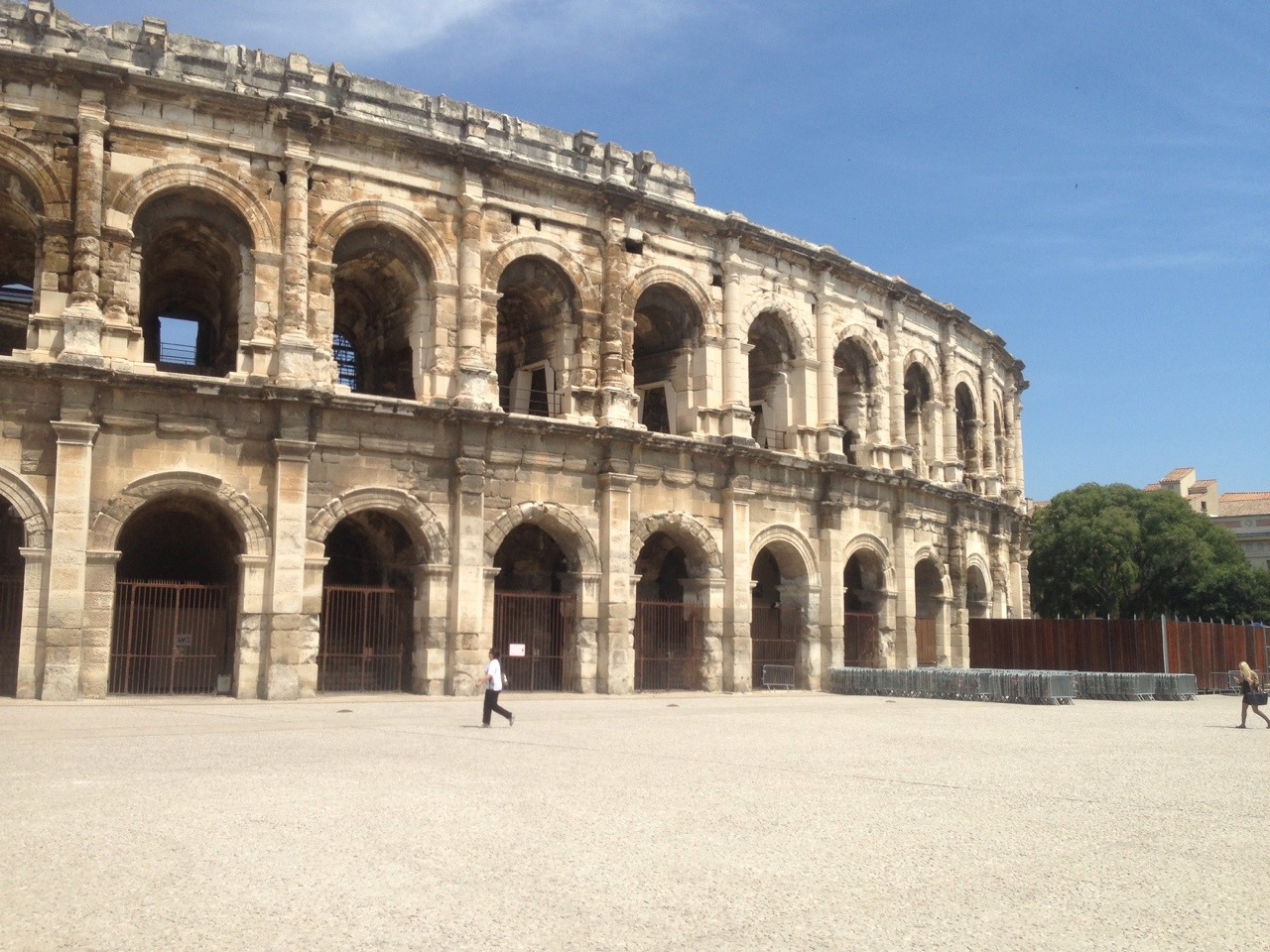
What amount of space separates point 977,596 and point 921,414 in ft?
17.8

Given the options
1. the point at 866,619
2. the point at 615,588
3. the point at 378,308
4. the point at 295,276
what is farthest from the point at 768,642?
the point at 295,276

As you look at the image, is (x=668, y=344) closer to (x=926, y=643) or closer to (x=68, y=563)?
(x=926, y=643)

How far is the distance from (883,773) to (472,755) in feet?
11.8

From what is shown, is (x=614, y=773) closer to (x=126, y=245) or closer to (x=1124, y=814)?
(x=1124, y=814)

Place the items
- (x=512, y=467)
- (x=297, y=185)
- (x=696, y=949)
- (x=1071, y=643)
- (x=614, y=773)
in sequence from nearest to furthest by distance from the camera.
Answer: (x=696, y=949) → (x=614, y=773) → (x=297, y=185) → (x=512, y=467) → (x=1071, y=643)

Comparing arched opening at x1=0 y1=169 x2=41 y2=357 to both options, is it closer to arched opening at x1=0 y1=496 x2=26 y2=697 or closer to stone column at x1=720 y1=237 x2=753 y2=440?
arched opening at x1=0 y1=496 x2=26 y2=697

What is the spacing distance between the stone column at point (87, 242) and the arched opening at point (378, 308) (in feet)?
12.2

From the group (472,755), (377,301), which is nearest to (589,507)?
(377,301)

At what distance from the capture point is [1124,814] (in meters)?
7.93

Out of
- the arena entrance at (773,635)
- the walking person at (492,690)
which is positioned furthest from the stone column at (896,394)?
the walking person at (492,690)

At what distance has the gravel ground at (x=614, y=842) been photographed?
4969 mm

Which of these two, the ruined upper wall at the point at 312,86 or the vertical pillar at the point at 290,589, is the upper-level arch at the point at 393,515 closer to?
the vertical pillar at the point at 290,589

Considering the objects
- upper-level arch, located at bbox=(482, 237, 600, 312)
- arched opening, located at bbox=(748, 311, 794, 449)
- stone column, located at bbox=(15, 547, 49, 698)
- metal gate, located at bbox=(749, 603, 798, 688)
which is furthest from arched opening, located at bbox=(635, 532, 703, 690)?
stone column, located at bbox=(15, 547, 49, 698)

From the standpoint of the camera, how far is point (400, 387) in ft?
74.0
